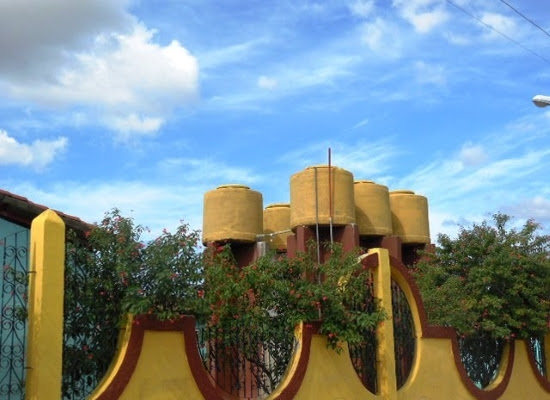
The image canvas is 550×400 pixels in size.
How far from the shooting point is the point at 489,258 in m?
16.2

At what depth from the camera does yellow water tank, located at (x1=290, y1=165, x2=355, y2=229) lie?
22.7 m

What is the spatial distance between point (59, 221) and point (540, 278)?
11636 mm

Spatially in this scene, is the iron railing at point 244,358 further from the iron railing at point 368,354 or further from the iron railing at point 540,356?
the iron railing at point 540,356

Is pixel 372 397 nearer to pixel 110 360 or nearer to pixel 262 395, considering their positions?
pixel 262 395

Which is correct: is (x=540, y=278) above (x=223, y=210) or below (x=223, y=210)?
below

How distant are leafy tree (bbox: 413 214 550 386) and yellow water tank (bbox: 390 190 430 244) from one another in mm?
9089

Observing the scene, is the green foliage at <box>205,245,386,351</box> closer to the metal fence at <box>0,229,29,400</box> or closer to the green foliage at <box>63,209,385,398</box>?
the green foliage at <box>63,209,385,398</box>

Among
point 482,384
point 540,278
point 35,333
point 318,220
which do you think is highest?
point 318,220

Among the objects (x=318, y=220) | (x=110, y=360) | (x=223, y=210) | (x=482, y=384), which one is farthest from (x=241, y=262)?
(x=110, y=360)

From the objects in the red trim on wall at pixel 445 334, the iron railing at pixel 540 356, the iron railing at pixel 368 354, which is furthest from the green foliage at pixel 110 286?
the iron railing at pixel 540 356

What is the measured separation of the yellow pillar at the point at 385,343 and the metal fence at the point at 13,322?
252 inches

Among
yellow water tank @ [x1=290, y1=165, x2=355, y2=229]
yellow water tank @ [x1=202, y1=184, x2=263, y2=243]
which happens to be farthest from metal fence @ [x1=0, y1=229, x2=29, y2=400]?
yellow water tank @ [x1=202, y1=184, x2=263, y2=243]

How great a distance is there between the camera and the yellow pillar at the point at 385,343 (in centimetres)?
1302

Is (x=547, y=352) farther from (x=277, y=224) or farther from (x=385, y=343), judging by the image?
(x=277, y=224)
